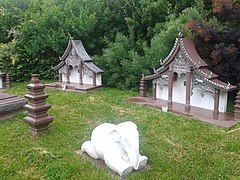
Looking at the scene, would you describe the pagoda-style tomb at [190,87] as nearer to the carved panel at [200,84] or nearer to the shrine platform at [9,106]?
the carved panel at [200,84]

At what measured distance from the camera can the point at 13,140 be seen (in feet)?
15.7

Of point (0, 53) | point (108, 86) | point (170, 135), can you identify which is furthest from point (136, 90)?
point (0, 53)

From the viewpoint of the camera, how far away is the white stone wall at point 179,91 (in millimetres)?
6992

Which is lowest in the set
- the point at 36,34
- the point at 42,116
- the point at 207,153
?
the point at 207,153

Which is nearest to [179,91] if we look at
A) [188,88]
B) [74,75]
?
[188,88]

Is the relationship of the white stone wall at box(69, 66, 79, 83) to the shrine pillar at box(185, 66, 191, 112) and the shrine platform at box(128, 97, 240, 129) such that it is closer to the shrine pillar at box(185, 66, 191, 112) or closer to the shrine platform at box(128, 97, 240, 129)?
the shrine platform at box(128, 97, 240, 129)

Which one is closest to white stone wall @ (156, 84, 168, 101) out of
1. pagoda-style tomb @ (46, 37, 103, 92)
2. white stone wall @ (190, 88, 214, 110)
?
white stone wall @ (190, 88, 214, 110)

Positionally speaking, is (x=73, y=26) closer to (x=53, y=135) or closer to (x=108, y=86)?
(x=108, y=86)

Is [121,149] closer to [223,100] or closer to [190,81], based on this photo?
[190,81]

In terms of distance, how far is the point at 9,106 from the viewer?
19.3 feet

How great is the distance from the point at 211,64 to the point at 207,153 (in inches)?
130

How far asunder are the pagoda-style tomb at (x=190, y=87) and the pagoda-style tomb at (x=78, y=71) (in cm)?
214

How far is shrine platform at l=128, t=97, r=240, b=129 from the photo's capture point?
5.57 m

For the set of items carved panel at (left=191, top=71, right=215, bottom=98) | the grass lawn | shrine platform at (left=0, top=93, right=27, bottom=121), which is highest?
carved panel at (left=191, top=71, right=215, bottom=98)
